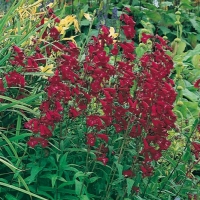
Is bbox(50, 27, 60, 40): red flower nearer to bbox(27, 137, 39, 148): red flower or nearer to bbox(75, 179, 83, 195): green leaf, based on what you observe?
bbox(27, 137, 39, 148): red flower

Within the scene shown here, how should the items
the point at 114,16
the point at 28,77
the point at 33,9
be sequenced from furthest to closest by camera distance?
the point at 114,16 < the point at 33,9 < the point at 28,77

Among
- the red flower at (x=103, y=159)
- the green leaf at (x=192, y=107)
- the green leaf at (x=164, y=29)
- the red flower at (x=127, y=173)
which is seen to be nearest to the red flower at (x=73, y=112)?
the red flower at (x=103, y=159)

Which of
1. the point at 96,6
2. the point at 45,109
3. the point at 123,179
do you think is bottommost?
the point at 96,6

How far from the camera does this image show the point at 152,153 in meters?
3.21

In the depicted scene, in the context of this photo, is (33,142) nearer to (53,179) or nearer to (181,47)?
(53,179)

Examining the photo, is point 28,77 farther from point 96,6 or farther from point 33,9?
point 96,6

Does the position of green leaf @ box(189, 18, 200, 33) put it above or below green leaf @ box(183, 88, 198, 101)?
below

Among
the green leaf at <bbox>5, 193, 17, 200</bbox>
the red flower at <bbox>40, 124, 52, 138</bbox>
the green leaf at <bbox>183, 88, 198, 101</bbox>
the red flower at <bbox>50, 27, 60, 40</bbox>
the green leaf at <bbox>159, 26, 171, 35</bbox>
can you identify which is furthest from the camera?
the green leaf at <bbox>159, 26, 171, 35</bbox>

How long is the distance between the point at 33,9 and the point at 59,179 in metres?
1.53

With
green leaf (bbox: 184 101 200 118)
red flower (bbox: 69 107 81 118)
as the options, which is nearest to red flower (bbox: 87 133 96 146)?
red flower (bbox: 69 107 81 118)

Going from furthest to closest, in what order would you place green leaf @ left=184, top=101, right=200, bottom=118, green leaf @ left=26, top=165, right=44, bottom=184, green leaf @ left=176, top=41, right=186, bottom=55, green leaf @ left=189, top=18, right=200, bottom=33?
green leaf @ left=189, top=18, right=200, bottom=33, green leaf @ left=176, top=41, right=186, bottom=55, green leaf @ left=184, top=101, right=200, bottom=118, green leaf @ left=26, top=165, right=44, bottom=184

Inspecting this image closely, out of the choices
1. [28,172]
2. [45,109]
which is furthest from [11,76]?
[28,172]

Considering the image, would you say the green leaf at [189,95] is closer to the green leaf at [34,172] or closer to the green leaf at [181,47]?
the green leaf at [181,47]

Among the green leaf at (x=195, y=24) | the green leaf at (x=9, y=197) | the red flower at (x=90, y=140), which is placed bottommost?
the green leaf at (x=195, y=24)
